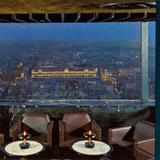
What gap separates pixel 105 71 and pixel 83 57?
1.76 ft

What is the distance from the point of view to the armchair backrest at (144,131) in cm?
616

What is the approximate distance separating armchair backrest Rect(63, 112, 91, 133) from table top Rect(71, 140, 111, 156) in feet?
3.78

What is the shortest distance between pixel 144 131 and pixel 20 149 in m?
2.30

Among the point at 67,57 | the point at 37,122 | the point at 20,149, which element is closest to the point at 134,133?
the point at 37,122

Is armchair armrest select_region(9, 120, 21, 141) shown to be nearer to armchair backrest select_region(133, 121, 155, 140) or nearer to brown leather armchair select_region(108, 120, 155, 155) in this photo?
brown leather armchair select_region(108, 120, 155, 155)

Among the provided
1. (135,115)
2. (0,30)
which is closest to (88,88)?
(135,115)

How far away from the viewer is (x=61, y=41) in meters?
7.23

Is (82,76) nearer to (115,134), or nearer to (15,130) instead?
(115,134)

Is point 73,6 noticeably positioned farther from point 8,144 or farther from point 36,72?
point 36,72

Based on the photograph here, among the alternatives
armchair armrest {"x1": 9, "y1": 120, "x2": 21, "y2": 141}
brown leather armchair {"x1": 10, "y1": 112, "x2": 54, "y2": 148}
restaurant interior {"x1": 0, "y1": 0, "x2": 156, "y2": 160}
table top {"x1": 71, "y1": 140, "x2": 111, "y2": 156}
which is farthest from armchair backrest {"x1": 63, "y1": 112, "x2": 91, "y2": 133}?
table top {"x1": 71, "y1": 140, "x2": 111, "y2": 156}

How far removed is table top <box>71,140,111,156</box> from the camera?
4.98 m

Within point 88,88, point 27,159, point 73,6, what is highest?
point 73,6

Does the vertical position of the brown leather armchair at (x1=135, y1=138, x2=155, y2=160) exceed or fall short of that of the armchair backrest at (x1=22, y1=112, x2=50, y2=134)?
it falls short

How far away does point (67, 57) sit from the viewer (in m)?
7.21
